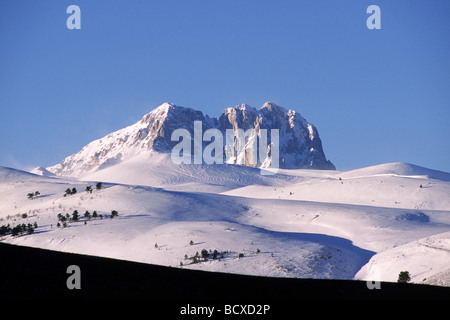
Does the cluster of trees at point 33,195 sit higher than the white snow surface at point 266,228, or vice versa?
the cluster of trees at point 33,195

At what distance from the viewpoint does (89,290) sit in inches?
603

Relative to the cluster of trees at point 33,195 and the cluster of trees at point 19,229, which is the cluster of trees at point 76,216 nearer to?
the cluster of trees at point 19,229

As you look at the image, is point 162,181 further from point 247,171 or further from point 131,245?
point 131,245

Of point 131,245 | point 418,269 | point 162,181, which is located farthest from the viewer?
point 162,181

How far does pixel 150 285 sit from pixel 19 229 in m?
41.9

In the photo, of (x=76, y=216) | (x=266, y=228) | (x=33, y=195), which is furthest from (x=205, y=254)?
(x=33, y=195)

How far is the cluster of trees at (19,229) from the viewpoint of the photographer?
175 ft

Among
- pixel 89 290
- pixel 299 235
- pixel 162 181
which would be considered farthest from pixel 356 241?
pixel 162 181

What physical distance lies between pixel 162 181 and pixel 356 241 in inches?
3910

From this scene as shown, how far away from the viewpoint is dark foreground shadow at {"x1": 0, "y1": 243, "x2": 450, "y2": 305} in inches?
596

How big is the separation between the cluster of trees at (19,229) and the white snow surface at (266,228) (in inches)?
36.9

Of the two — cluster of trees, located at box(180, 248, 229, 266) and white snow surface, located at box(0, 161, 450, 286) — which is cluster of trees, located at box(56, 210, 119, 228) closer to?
white snow surface, located at box(0, 161, 450, 286)

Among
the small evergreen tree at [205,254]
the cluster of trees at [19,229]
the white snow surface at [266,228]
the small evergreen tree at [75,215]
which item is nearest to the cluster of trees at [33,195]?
the white snow surface at [266,228]

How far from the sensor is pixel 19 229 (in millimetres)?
54188
